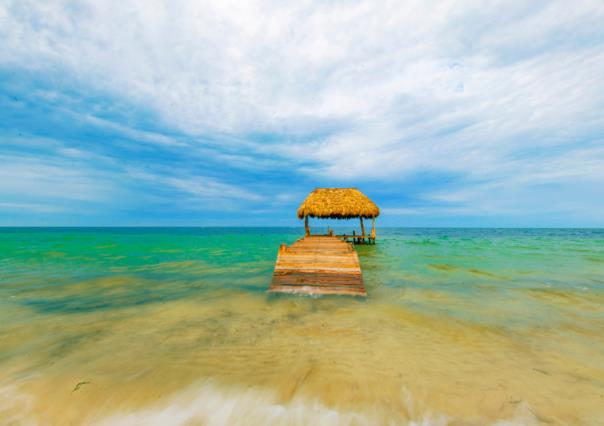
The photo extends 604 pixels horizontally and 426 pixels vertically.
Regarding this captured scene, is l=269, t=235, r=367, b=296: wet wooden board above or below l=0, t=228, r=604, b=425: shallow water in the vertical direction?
above

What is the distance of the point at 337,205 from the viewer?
2189 centimetres

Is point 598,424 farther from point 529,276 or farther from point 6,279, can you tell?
point 6,279

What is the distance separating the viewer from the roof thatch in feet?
70.3

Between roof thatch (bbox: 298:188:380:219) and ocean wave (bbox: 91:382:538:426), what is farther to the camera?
roof thatch (bbox: 298:188:380:219)

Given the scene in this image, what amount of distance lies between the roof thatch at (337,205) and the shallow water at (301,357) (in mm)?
12800

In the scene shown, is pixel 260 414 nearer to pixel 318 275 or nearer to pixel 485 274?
pixel 318 275

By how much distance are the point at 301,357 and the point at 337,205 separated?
1797cm

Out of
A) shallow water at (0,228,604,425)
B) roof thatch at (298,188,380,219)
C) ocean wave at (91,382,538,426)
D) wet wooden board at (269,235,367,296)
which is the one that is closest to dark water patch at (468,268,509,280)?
shallow water at (0,228,604,425)

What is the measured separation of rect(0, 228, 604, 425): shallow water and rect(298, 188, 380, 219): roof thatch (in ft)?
42.0

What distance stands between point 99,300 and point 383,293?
8864 millimetres

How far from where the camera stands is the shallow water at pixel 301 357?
315cm

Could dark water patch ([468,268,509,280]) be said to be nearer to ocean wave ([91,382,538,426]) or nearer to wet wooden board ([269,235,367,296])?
wet wooden board ([269,235,367,296])

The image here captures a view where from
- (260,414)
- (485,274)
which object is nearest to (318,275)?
(260,414)

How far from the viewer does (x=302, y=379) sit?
12.4 ft
